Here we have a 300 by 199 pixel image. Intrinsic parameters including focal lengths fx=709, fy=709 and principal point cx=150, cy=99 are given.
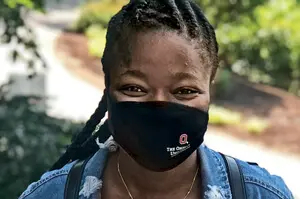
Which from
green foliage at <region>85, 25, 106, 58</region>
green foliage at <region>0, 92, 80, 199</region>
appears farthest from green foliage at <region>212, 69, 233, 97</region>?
green foliage at <region>0, 92, 80, 199</region>

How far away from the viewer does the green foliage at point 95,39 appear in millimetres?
17938

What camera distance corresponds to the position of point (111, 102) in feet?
6.22

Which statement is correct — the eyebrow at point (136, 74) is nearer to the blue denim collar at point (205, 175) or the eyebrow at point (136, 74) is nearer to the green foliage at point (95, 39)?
the blue denim collar at point (205, 175)

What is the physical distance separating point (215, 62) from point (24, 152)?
390 cm

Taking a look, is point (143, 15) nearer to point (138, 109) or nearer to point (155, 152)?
point (138, 109)

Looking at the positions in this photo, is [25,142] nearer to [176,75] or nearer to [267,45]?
[176,75]

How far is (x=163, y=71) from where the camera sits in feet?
5.90

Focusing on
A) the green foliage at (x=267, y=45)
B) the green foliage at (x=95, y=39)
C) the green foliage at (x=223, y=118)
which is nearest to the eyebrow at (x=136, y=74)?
the green foliage at (x=223, y=118)

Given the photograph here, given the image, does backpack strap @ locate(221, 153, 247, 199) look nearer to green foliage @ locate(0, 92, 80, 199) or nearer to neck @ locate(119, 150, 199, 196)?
neck @ locate(119, 150, 199, 196)

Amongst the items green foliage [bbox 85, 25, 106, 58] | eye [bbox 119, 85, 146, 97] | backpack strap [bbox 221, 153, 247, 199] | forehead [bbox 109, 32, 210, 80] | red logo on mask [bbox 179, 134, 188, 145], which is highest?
green foliage [bbox 85, 25, 106, 58]

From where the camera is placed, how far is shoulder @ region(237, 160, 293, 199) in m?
1.87

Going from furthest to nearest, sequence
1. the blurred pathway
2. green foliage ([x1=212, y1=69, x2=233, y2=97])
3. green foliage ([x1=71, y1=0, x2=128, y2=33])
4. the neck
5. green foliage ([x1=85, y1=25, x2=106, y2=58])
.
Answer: green foliage ([x1=71, y1=0, x2=128, y2=33]) < green foliage ([x1=85, y1=25, x2=106, y2=58]) < green foliage ([x1=212, y1=69, x2=233, y2=97]) < the blurred pathway < the neck

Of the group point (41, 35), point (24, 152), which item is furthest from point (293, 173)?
point (41, 35)

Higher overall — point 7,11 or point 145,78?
point 7,11
